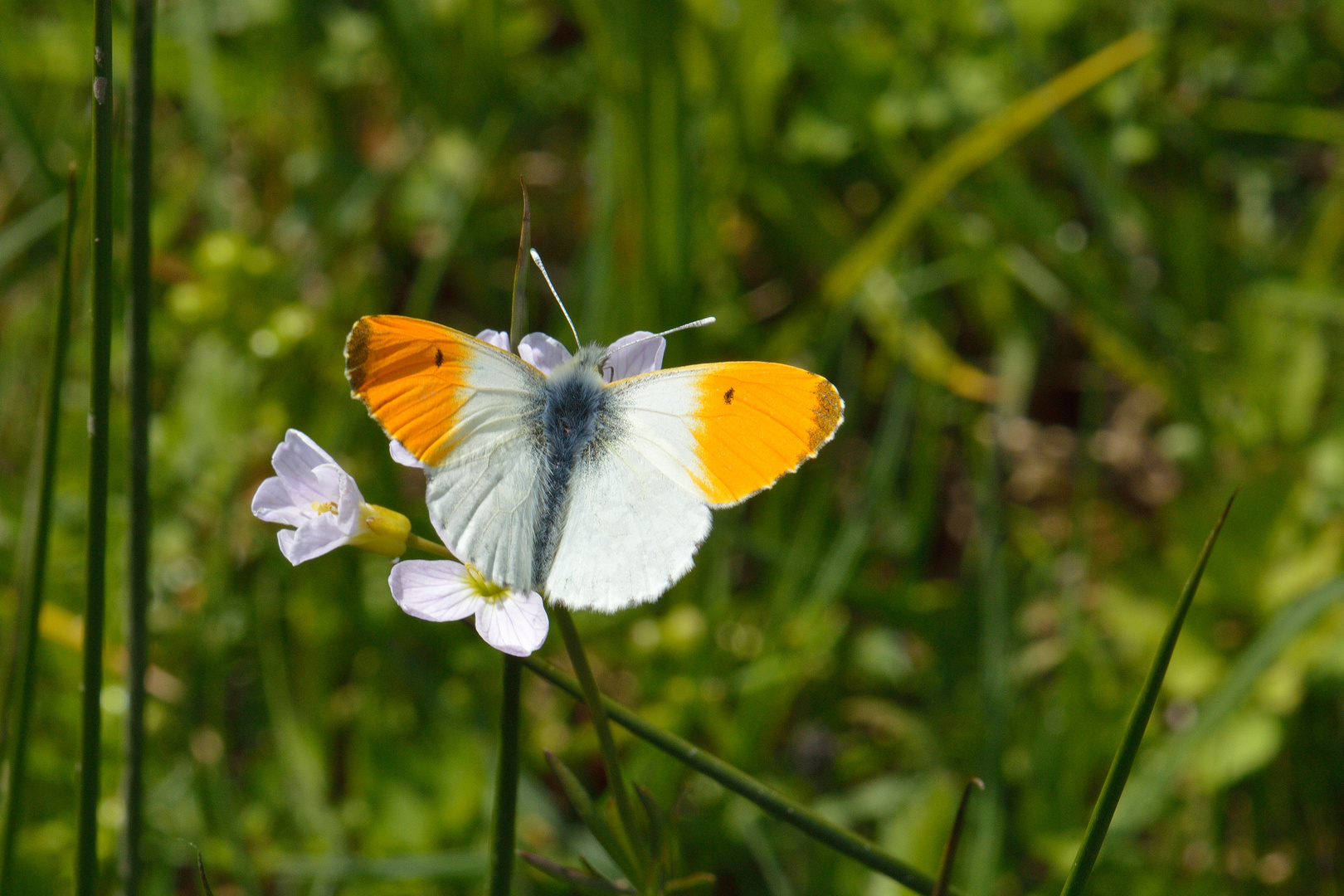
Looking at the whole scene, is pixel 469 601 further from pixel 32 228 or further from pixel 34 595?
pixel 32 228

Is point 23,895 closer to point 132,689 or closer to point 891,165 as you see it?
point 132,689

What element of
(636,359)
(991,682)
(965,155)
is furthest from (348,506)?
(965,155)

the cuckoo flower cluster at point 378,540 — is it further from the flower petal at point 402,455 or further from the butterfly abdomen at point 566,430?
the butterfly abdomen at point 566,430

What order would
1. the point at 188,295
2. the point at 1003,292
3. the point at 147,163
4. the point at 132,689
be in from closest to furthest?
the point at 147,163, the point at 132,689, the point at 188,295, the point at 1003,292

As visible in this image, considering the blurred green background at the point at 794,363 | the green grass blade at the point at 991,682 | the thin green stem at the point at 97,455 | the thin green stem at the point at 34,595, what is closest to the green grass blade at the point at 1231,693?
the blurred green background at the point at 794,363

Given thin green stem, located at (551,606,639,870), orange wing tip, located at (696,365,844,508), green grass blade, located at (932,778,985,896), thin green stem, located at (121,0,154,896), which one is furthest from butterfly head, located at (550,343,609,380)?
green grass blade, located at (932,778,985,896)

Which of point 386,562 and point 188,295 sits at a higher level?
point 188,295

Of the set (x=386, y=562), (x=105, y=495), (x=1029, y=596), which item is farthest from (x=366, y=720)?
(x=1029, y=596)
